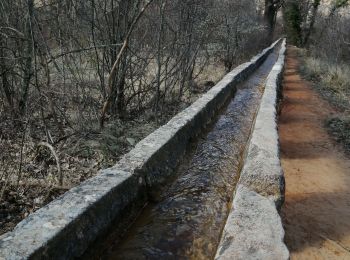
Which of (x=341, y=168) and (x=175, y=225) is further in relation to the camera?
(x=341, y=168)

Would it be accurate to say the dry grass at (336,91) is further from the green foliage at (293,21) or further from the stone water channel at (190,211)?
the green foliage at (293,21)

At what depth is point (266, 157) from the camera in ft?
13.2

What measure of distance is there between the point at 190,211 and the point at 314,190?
6.00ft

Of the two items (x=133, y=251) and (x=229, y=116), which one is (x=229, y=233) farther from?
(x=229, y=116)

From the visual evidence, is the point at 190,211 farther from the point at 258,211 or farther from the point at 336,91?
the point at 336,91

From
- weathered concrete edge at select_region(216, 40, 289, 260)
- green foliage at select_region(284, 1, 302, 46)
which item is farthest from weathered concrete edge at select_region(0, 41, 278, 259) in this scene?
green foliage at select_region(284, 1, 302, 46)

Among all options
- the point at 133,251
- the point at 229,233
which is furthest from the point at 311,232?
the point at 133,251

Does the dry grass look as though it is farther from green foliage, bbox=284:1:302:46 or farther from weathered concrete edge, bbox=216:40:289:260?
green foliage, bbox=284:1:302:46

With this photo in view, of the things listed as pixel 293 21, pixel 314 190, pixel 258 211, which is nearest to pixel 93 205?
pixel 258 211

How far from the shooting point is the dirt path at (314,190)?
348 centimetres

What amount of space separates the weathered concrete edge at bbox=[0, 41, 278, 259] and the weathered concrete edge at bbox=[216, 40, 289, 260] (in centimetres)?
81

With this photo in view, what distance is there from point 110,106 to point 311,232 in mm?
4138

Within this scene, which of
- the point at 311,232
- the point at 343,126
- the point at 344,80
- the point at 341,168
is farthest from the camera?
the point at 344,80

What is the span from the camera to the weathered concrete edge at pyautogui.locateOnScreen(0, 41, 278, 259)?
2.24 metres
